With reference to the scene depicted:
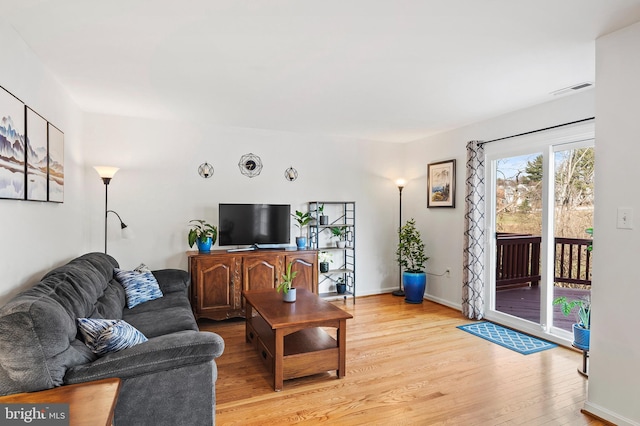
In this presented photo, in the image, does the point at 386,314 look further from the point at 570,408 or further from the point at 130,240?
the point at 130,240

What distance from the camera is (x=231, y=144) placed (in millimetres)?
4703

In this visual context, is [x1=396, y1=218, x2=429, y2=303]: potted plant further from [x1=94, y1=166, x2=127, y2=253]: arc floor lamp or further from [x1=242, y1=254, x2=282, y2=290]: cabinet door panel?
[x1=94, y1=166, x2=127, y2=253]: arc floor lamp

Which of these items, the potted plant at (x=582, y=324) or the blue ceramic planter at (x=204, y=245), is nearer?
the potted plant at (x=582, y=324)

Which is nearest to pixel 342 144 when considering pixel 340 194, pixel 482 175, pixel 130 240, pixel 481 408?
pixel 340 194

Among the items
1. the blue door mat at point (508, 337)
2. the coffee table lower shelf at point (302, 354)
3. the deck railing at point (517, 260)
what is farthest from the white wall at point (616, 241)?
the deck railing at point (517, 260)

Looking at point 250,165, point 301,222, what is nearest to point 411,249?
point 301,222

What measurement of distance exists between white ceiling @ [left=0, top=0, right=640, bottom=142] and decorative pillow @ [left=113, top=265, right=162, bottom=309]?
1.74 m

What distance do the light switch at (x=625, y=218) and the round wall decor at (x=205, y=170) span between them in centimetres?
409

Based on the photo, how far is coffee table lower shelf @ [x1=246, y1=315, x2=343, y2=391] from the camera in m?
2.67

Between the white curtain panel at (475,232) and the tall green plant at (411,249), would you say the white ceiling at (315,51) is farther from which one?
the tall green plant at (411,249)

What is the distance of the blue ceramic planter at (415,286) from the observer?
4980mm

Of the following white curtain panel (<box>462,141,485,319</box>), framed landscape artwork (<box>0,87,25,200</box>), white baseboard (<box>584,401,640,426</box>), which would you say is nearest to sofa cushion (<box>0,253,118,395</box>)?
framed landscape artwork (<box>0,87,25,200</box>)

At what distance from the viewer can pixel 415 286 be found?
4980 millimetres

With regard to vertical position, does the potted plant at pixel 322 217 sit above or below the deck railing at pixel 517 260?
above
